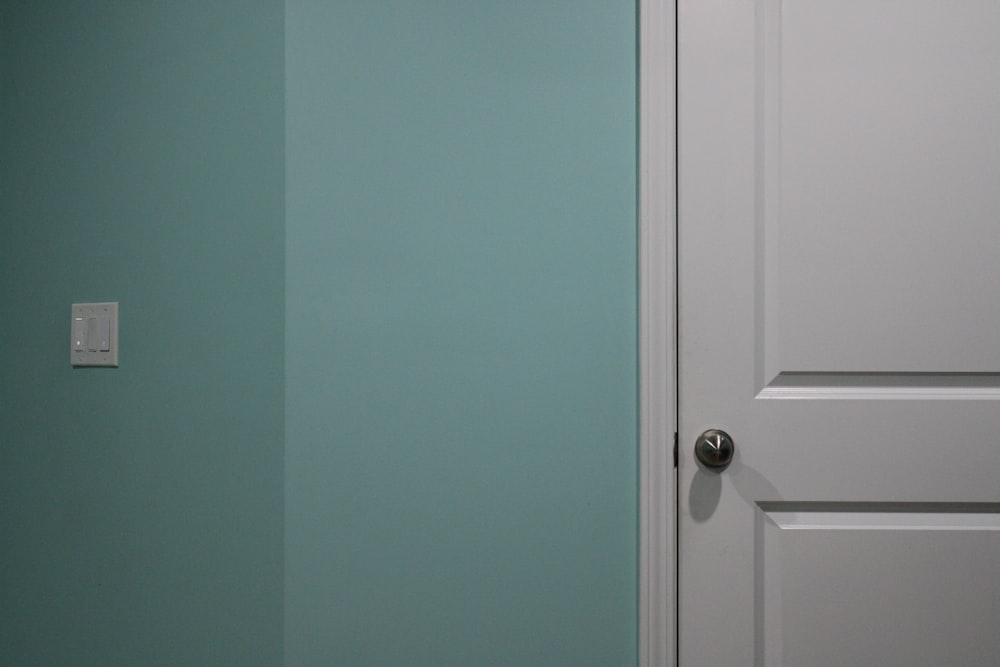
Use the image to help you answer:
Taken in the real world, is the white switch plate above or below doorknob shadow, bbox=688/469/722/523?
above

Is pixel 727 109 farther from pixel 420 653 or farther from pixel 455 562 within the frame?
pixel 420 653

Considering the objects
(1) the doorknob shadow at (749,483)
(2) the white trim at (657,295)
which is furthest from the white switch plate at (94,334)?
(1) the doorknob shadow at (749,483)

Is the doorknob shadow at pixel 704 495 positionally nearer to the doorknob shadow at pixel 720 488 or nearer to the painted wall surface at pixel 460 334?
the doorknob shadow at pixel 720 488

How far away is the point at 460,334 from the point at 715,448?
1.45 ft

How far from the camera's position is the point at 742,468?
1015mm

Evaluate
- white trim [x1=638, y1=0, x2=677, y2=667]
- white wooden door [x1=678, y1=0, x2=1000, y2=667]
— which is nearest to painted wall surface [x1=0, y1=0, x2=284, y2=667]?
white trim [x1=638, y1=0, x2=677, y2=667]

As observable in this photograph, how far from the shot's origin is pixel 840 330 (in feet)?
3.30

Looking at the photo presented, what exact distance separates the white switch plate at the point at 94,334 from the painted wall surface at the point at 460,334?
14.1 inches

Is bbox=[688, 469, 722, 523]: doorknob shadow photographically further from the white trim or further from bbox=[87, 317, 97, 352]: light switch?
bbox=[87, 317, 97, 352]: light switch

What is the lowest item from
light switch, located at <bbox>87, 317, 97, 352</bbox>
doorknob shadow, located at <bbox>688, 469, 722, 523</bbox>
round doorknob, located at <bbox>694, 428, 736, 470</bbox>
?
doorknob shadow, located at <bbox>688, 469, 722, 523</bbox>

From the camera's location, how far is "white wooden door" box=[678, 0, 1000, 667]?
993mm

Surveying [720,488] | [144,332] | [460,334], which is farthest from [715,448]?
[144,332]

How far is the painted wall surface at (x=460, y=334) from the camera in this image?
1.03m

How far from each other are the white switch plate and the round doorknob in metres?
1.02
